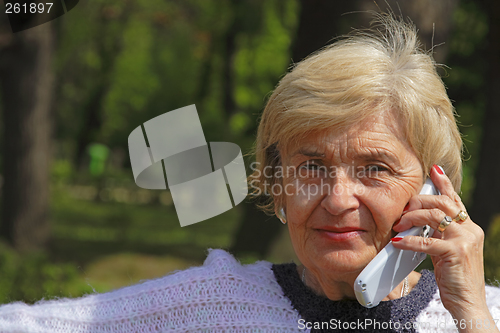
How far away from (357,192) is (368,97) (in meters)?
0.42

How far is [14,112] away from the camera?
993 cm

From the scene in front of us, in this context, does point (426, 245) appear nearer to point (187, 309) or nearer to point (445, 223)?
point (445, 223)

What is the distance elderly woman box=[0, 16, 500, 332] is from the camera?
85.0 inches

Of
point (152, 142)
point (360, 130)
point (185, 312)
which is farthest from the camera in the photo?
point (152, 142)

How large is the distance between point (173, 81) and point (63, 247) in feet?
49.0

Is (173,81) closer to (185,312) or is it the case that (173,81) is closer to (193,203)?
(193,203)

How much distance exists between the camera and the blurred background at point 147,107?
6.00 meters

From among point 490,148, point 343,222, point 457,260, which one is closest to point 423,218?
point 457,260

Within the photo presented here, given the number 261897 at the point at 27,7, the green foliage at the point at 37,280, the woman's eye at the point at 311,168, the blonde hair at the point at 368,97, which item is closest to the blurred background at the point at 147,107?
the green foliage at the point at 37,280

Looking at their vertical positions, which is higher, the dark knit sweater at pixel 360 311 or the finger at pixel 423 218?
the finger at pixel 423 218

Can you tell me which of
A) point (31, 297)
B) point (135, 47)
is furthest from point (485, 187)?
point (135, 47)

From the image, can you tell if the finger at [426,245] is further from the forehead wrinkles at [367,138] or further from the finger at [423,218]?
the forehead wrinkles at [367,138]

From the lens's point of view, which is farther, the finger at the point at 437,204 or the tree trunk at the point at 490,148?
the tree trunk at the point at 490,148

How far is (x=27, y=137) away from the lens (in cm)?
1013
